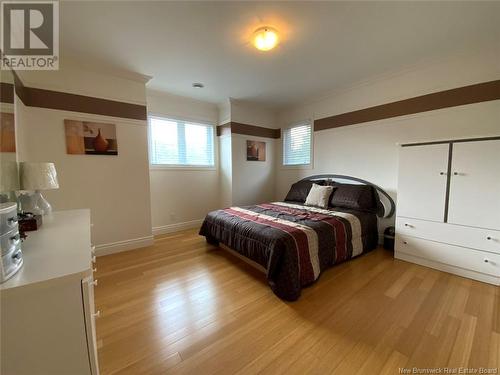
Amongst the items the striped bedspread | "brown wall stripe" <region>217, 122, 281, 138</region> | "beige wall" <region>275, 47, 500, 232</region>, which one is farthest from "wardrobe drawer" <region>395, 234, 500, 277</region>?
"brown wall stripe" <region>217, 122, 281, 138</region>

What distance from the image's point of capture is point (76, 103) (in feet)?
8.20

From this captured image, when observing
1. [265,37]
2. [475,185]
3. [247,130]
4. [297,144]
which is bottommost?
[475,185]

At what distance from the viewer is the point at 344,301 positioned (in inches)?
69.0

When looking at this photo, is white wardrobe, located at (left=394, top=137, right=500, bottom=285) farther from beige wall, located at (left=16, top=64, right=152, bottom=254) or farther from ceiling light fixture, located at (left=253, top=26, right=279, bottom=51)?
beige wall, located at (left=16, top=64, right=152, bottom=254)

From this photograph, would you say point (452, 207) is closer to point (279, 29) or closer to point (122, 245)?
point (279, 29)

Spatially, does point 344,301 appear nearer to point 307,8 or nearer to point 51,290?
point 51,290

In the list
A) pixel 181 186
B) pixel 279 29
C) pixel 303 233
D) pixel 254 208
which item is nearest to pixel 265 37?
pixel 279 29

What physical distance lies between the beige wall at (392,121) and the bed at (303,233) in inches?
12.8

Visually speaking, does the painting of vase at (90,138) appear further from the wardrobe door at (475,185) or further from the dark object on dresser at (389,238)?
the wardrobe door at (475,185)

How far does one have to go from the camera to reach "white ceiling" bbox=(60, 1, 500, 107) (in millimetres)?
1696

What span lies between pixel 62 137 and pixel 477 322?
4.32 meters

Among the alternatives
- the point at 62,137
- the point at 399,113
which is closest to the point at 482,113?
the point at 399,113

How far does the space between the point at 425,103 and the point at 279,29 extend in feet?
6.88

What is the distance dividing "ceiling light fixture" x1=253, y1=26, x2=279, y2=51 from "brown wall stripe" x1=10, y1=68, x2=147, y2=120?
6.22ft
